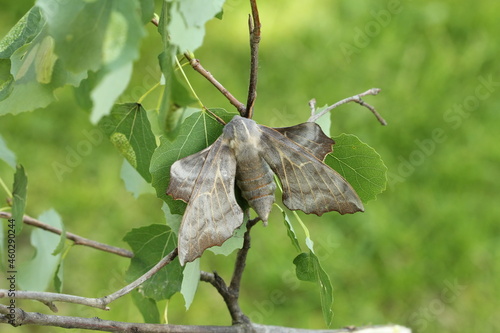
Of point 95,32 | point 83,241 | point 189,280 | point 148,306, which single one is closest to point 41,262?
point 83,241

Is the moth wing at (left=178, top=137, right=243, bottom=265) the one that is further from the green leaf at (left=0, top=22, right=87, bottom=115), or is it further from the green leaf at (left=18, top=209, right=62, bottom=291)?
the green leaf at (left=18, top=209, right=62, bottom=291)

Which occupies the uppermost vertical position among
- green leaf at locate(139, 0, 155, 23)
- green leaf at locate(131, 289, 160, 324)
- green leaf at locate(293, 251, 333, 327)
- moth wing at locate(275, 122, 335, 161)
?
green leaf at locate(139, 0, 155, 23)

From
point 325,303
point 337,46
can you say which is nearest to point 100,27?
point 325,303

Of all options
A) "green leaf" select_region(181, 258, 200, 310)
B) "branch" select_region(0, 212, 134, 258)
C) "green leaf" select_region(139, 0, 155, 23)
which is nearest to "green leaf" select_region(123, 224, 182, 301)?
"branch" select_region(0, 212, 134, 258)

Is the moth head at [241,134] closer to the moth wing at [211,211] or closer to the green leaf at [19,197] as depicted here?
the moth wing at [211,211]

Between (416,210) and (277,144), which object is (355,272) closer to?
(416,210)

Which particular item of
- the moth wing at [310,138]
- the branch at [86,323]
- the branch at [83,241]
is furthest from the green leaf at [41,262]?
the moth wing at [310,138]
